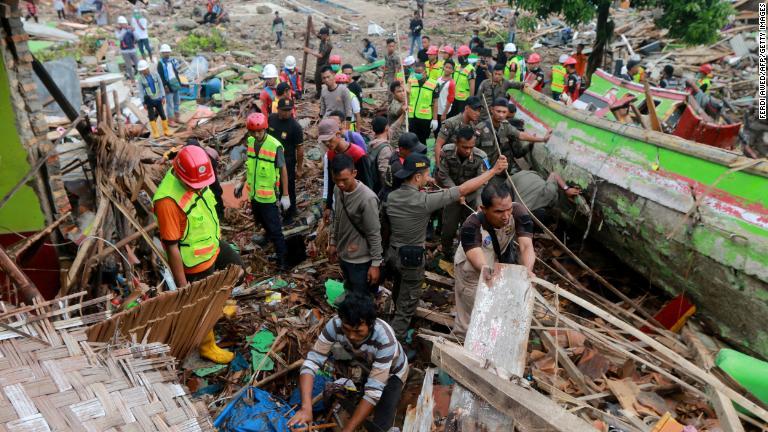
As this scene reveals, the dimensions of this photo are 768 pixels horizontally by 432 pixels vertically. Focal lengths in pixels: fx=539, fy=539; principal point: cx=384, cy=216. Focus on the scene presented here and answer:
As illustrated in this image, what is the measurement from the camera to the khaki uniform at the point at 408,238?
4684 millimetres

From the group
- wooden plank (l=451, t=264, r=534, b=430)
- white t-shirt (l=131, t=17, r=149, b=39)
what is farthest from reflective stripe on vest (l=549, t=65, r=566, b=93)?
white t-shirt (l=131, t=17, r=149, b=39)

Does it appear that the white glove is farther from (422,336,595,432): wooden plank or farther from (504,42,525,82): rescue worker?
(504,42,525,82): rescue worker

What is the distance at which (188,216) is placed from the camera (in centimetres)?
427

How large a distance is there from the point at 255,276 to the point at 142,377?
4.14 m

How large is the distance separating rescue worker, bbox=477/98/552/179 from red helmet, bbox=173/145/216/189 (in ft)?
11.0

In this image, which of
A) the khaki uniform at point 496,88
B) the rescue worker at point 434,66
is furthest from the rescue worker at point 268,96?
the khaki uniform at point 496,88

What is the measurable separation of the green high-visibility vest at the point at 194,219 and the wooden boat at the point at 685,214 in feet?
13.6

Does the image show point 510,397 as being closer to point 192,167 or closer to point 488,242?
point 488,242

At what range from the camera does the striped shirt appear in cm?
352

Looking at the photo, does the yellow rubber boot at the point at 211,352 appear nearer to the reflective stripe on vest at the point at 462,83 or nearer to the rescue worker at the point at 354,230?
the rescue worker at the point at 354,230

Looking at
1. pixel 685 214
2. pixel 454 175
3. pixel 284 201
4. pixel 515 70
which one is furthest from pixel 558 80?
pixel 284 201

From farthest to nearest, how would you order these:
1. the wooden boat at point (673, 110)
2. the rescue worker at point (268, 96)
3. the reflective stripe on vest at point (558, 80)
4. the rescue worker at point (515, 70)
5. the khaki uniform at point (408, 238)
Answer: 1. the reflective stripe on vest at point (558, 80)
2. the rescue worker at point (515, 70)
3. the rescue worker at point (268, 96)
4. the wooden boat at point (673, 110)
5. the khaki uniform at point (408, 238)

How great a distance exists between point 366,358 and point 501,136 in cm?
390

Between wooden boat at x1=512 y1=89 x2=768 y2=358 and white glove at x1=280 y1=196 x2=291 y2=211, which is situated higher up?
wooden boat at x1=512 y1=89 x2=768 y2=358
